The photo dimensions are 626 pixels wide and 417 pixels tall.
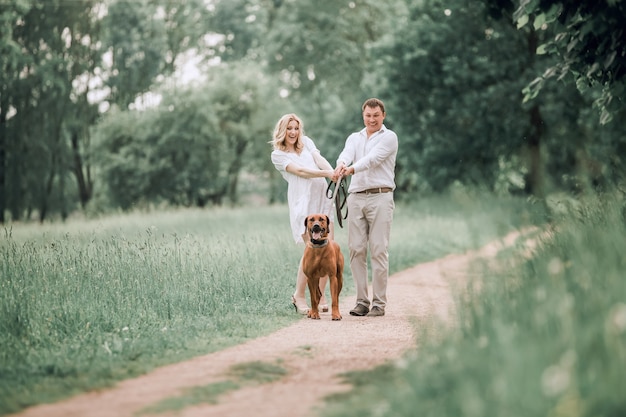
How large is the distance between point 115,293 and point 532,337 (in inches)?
215

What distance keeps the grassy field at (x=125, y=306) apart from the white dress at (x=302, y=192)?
112cm

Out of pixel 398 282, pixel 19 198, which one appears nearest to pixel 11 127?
pixel 19 198

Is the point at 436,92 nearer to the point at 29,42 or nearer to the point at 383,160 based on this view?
the point at 29,42

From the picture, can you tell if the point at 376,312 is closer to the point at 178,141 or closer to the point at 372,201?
the point at 372,201

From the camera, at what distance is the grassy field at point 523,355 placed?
3.74m

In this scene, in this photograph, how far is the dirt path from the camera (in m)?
4.99

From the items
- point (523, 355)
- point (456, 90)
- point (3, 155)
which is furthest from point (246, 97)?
point (523, 355)

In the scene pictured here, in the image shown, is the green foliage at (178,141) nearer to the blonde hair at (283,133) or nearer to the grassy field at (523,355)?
the blonde hair at (283,133)

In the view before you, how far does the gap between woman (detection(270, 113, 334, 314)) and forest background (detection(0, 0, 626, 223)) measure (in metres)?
11.1

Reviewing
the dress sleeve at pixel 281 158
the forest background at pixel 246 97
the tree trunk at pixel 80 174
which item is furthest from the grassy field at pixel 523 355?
the tree trunk at pixel 80 174

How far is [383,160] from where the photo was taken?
358 inches

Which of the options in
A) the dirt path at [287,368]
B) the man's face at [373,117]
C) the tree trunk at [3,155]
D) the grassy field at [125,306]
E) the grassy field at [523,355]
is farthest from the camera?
the tree trunk at [3,155]

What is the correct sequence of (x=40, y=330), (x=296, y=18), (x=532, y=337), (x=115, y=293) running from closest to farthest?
1. (x=532, y=337)
2. (x=40, y=330)
3. (x=115, y=293)
4. (x=296, y=18)

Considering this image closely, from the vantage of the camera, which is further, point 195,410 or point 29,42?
point 29,42
